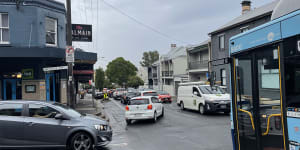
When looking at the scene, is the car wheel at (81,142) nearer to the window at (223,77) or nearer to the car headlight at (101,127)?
the car headlight at (101,127)

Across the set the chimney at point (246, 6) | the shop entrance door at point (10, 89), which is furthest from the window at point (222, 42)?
the shop entrance door at point (10, 89)

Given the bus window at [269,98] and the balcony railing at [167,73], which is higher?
the balcony railing at [167,73]

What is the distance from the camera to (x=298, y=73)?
3631 millimetres

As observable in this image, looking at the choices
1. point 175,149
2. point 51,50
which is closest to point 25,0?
point 51,50

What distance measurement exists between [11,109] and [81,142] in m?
2.29

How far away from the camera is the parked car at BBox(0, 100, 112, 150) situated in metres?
7.23

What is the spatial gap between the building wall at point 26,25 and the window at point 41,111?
965cm

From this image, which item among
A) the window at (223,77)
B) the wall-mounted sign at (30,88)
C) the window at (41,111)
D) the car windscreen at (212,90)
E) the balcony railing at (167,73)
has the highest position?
the balcony railing at (167,73)

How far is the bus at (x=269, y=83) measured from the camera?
375 cm

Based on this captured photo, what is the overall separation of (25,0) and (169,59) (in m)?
34.9

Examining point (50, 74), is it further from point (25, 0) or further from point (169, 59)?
point (169, 59)

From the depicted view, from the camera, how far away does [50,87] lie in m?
17.7

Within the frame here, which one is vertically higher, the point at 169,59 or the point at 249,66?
the point at 169,59

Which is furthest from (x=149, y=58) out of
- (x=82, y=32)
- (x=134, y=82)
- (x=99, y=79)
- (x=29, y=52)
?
(x=29, y=52)
